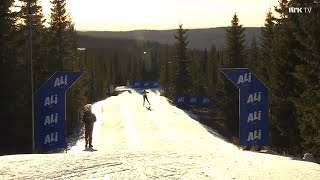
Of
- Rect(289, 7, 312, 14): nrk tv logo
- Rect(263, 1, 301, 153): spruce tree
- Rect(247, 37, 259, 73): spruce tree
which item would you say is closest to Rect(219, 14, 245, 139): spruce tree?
Rect(247, 37, 259, 73): spruce tree

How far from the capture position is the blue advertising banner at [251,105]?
61.1 ft

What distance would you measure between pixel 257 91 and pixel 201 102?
218ft

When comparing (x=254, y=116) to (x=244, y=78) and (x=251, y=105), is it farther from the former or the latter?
(x=244, y=78)

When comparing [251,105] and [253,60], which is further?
[253,60]

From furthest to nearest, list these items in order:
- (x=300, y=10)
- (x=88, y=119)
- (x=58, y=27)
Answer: (x=58, y=27)
(x=300, y=10)
(x=88, y=119)

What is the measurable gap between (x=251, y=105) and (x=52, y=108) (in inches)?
308

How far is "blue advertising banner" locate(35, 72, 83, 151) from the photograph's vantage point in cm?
1934

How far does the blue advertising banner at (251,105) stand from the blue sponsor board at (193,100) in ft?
154

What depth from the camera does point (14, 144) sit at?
34.7 meters

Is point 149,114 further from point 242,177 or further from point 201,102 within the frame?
point 201,102

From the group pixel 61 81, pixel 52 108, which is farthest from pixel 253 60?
pixel 52 108

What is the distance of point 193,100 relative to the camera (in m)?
78.9

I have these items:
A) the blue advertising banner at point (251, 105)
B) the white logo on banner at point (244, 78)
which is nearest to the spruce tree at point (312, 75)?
the blue advertising banner at point (251, 105)

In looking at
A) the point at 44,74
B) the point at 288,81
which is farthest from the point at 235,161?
the point at 44,74
